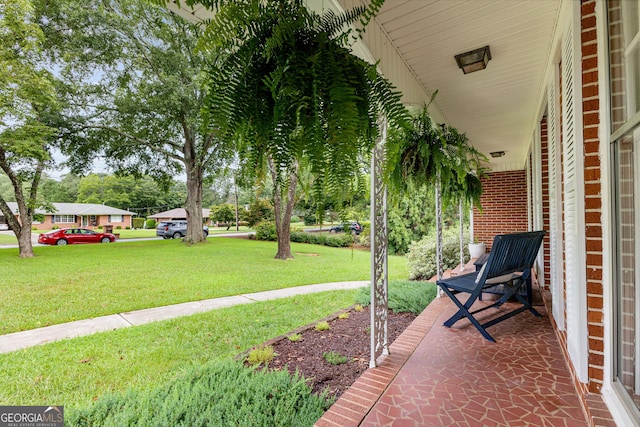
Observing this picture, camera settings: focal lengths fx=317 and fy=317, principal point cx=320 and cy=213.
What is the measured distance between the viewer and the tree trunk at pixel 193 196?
1248cm

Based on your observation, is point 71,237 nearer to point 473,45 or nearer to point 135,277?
point 135,277

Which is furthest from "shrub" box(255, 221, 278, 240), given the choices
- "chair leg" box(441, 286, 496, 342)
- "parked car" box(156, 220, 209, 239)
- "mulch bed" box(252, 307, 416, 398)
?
"chair leg" box(441, 286, 496, 342)

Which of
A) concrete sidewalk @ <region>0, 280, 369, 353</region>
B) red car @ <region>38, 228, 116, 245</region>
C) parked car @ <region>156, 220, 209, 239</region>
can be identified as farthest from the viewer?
parked car @ <region>156, 220, 209, 239</region>

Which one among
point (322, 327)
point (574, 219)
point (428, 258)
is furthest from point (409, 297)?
point (428, 258)

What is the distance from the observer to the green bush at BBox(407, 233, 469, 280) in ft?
19.8

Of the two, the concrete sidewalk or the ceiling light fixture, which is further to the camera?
the concrete sidewalk

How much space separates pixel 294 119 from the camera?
896mm

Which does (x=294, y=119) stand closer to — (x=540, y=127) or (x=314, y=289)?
(x=540, y=127)

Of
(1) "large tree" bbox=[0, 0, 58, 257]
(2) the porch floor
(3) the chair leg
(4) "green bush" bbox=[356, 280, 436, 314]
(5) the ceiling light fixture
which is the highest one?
(1) "large tree" bbox=[0, 0, 58, 257]

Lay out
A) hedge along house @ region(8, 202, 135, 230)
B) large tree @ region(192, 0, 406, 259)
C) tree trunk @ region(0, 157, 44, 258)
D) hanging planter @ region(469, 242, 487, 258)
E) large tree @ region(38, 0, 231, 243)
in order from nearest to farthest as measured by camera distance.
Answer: large tree @ region(192, 0, 406, 259) → hanging planter @ region(469, 242, 487, 258) → tree trunk @ region(0, 157, 44, 258) → large tree @ region(38, 0, 231, 243) → hedge along house @ region(8, 202, 135, 230)

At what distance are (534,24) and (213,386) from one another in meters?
2.83

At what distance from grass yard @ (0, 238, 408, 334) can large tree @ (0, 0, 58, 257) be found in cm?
159

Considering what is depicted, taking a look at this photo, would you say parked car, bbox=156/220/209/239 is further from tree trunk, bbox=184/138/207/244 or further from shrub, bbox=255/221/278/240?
tree trunk, bbox=184/138/207/244

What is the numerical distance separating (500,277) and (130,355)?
3.43 metres
